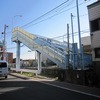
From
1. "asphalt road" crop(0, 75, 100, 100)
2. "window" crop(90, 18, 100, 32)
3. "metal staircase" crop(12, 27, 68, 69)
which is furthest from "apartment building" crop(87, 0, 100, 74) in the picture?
"asphalt road" crop(0, 75, 100, 100)

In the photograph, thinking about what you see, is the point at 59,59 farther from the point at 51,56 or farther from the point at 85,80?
the point at 85,80

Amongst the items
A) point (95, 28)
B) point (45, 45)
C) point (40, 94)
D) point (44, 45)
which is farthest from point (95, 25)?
point (44, 45)

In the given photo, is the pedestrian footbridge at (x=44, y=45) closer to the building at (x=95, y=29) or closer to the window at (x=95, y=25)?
the building at (x=95, y=29)

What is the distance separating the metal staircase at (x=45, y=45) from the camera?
81.8 ft

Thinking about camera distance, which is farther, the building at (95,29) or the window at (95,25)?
the window at (95,25)

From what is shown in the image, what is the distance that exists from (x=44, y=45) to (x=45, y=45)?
264 millimetres

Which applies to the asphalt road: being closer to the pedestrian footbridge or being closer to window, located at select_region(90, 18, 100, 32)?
window, located at select_region(90, 18, 100, 32)

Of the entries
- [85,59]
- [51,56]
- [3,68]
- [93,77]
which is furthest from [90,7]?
[3,68]

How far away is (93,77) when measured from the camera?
17.2 meters

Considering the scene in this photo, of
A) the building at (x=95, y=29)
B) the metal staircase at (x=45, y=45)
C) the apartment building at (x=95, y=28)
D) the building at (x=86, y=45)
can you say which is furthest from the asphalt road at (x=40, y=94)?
the building at (x=86, y=45)

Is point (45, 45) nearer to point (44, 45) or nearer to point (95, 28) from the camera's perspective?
point (44, 45)

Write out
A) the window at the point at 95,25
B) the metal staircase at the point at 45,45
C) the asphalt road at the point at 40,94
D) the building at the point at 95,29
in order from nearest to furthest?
the asphalt road at the point at 40,94
the building at the point at 95,29
the window at the point at 95,25
the metal staircase at the point at 45,45

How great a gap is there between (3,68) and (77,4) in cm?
1288

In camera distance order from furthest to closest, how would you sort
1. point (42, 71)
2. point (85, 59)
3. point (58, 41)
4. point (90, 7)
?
point (58, 41) → point (42, 71) → point (85, 59) → point (90, 7)
